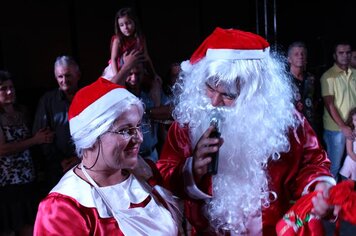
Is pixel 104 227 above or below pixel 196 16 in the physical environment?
below

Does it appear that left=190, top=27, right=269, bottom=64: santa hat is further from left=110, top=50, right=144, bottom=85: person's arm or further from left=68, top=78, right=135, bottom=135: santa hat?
left=110, top=50, right=144, bottom=85: person's arm

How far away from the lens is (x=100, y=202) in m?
1.59

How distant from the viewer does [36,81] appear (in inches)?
209

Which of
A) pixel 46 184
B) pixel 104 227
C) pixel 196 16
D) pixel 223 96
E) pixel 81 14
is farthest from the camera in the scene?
pixel 196 16

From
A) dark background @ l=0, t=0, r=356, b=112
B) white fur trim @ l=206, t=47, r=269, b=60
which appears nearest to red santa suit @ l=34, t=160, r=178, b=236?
white fur trim @ l=206, t=47, r=269, b=60

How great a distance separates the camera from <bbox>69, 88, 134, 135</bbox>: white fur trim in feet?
5.37

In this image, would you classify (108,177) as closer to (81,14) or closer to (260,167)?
(260,167)

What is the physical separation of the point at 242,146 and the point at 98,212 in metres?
0.69

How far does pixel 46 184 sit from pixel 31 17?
2305 millimetres

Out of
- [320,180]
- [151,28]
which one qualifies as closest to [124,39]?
[151,28]

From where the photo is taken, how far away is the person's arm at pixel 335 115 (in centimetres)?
488

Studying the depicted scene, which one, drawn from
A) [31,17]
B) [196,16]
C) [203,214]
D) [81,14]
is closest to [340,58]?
[196,16]

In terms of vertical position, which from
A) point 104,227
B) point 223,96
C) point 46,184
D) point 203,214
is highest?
point 223,96

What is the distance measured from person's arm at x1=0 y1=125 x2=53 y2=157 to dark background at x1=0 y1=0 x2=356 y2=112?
1756 millimetres
